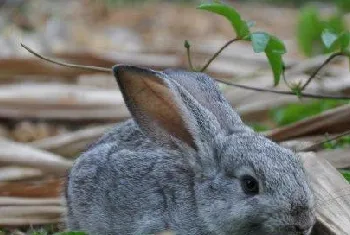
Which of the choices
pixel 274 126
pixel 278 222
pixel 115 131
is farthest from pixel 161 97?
pixel 274 126

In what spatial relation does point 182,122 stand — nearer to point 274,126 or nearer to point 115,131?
point 115,131

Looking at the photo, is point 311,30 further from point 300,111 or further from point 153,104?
point 153,104

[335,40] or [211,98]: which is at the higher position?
[335,40]

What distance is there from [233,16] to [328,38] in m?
0.49

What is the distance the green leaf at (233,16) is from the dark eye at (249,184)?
2.92 feet

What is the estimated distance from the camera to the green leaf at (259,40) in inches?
239

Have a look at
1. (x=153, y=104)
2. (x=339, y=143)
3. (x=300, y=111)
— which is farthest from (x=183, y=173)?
(x=300, y=111)

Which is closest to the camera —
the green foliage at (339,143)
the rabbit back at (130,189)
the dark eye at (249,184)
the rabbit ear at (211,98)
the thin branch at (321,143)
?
the dark eye at (249,184)

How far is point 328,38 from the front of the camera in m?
6.19

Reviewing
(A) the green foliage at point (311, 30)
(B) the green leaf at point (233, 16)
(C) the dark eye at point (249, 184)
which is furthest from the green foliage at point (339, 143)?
(A) the green foliage at point (311, 30)

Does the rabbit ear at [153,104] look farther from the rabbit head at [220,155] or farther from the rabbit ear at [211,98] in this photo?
the rabbit ear at [211,98]

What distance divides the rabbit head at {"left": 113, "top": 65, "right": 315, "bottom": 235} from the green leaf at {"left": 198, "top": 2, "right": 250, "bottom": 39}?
0.35 m

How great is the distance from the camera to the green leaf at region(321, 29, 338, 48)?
20.2ft

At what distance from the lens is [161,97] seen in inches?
245
